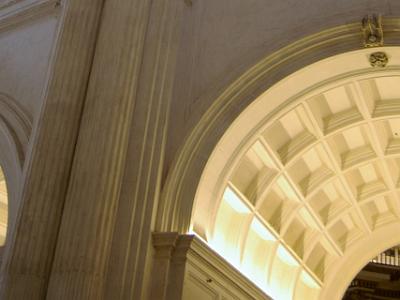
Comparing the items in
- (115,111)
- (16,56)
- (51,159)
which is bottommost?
(51,159)

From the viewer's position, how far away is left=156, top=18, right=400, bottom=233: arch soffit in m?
9.11

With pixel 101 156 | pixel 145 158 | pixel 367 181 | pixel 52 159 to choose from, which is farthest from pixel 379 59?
pixel 52 159

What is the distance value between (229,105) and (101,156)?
6.49ft

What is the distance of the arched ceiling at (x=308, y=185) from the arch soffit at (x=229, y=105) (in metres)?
0.24

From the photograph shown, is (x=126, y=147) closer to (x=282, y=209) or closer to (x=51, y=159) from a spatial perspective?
(x=51, y=159)

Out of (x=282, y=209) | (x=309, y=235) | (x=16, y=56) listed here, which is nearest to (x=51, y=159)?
(x=16, y=56)

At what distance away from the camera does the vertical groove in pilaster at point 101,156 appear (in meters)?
8.65

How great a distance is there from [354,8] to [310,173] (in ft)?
12.5

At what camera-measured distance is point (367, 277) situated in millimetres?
27203

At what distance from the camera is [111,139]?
9.36 meters

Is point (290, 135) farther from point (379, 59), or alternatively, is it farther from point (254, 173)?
point (379, 59)

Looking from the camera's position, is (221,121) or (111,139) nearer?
(111,139)

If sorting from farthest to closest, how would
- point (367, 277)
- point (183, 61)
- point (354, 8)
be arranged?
A: 1. point (367, 277)
2. point (183, 61)
3. point (354, 8)

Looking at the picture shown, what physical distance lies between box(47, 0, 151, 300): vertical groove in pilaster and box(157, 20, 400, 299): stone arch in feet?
2.73
